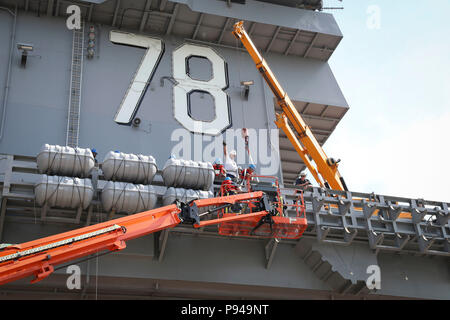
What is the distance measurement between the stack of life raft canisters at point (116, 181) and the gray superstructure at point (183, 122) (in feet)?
1.86

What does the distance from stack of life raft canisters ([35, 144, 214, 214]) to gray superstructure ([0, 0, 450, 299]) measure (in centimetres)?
57

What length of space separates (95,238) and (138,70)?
10.3 meters

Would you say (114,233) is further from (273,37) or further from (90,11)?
(273,37)

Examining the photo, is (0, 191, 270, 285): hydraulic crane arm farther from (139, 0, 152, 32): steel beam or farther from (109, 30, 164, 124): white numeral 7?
(139, 0, 152, 32): steel beam

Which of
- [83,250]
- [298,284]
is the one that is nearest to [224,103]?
[298,284]

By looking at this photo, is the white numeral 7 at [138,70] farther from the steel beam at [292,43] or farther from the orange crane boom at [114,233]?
the orange crane boom at [114,233]

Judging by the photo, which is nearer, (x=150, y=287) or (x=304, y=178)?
(x=150, y=287)

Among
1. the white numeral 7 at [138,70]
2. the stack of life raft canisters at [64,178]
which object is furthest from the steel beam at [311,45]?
the stack of life raft canisters at [64,178]

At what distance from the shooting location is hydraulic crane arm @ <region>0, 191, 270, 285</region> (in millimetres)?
11672

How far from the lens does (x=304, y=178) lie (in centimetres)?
2006

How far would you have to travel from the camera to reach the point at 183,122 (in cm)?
2102

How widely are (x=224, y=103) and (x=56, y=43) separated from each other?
6545 mm

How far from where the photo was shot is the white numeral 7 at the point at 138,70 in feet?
67.5
